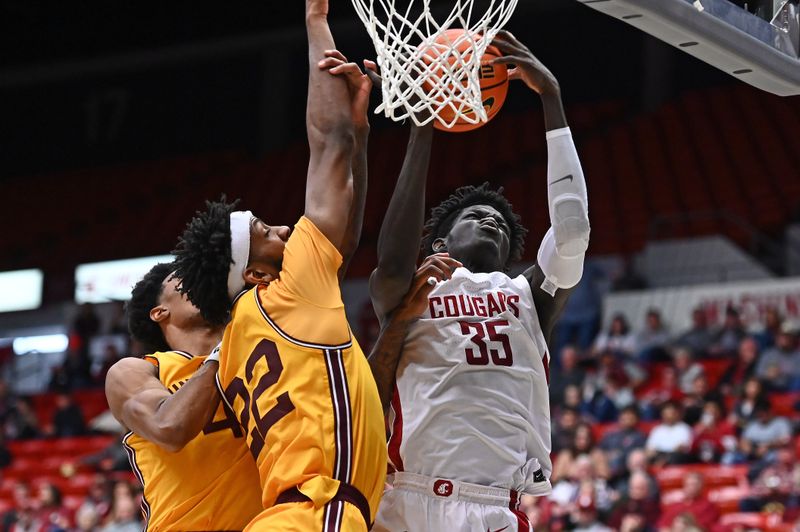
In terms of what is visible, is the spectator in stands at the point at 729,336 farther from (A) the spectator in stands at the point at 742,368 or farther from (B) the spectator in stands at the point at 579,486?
(B) the spectator in stands at the point at 579,486

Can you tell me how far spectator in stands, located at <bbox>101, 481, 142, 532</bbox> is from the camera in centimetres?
1049

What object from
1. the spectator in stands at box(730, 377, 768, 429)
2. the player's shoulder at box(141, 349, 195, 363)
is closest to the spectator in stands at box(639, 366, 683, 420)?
the spectator in stands at box(730, 377, 768, 429)

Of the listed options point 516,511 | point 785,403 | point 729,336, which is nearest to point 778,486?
point 785,403

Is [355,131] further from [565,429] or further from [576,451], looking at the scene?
[565,429]

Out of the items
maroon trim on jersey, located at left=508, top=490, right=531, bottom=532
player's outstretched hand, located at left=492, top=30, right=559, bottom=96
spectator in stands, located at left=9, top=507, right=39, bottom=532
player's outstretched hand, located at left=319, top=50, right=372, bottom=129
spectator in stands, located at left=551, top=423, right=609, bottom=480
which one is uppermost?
player's outstretched hand, located at left=492, top=30, right=559, bottom=96

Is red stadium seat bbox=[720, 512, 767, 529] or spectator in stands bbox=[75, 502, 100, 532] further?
spectator in stands bbox=[75, 502, 100, 532]

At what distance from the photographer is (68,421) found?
14484mm

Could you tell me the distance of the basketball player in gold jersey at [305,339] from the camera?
10.2ft

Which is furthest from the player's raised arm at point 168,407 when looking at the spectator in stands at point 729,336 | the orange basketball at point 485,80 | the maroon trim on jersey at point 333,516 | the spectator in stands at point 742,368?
the spectator in stands at point 729,336

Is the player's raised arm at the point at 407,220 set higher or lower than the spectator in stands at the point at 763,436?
higher

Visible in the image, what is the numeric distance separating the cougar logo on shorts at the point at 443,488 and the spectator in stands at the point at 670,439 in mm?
6427

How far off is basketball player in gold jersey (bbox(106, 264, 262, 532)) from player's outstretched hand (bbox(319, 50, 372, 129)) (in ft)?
2.47

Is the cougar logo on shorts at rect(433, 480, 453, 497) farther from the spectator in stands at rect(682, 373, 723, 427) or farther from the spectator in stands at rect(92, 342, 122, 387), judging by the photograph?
the spectator in stands at rect(92, 342, 122, 387)

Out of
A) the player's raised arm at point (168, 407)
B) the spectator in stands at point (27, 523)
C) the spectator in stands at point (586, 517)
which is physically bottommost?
the spectator in stands at point (27, 523)
